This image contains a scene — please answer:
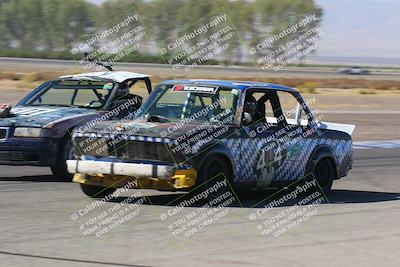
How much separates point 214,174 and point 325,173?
2507 mm

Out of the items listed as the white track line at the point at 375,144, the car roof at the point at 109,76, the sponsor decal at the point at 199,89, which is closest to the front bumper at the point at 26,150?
the car roof at the point at 109,76

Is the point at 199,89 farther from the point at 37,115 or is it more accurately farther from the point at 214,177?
the point at 37,115

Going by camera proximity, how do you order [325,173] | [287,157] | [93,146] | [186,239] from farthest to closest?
[325,173] < [287,157] < [93,146] < [186,239]

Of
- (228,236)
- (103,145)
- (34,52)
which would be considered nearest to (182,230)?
(228,236)

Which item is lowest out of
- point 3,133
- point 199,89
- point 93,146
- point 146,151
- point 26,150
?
point 26,150

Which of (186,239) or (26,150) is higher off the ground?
(186,239)

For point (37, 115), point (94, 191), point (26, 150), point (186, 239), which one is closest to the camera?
point (186, 239)

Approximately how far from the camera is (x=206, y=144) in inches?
→ 384

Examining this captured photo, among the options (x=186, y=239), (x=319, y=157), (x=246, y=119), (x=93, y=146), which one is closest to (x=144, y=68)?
(x=319, y=157)

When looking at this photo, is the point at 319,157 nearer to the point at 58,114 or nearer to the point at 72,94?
the point at 58,114

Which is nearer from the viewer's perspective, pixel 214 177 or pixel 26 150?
pixel 214 177

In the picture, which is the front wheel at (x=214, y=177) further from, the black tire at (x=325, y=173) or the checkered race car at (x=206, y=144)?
the black tire at (x=325, y=173)

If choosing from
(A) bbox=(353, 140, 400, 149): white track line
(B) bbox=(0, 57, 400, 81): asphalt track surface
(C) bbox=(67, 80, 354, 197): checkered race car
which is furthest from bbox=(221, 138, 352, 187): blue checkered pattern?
(B) bbox=(0, 57, 400, 81): asphalt track surface

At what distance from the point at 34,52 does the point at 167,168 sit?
291 ft
